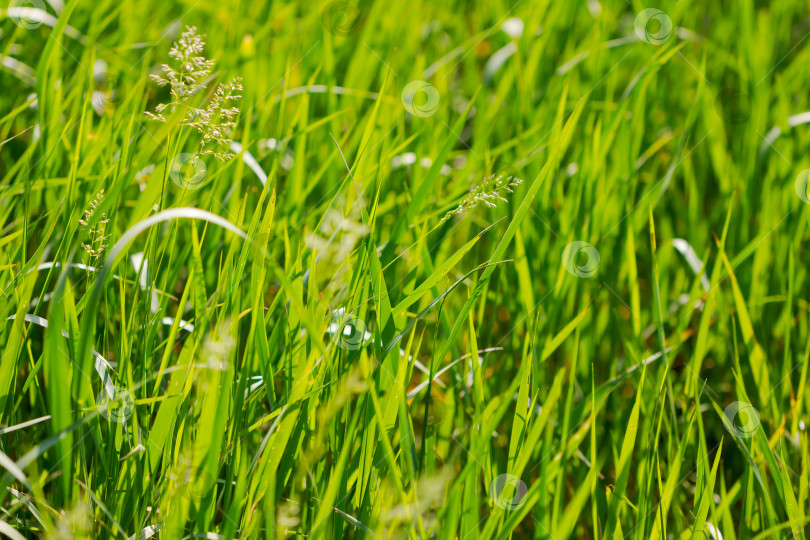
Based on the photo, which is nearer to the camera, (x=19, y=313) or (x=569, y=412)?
(x=19, y=313)

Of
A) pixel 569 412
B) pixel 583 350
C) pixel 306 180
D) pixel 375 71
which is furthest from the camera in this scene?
pixel 375 71

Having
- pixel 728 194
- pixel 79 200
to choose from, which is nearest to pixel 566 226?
pixel 728 194

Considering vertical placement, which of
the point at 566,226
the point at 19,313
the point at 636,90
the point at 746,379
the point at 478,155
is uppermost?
the point at 636,90

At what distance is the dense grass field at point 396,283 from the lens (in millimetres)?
660

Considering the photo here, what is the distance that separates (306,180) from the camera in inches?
44.1

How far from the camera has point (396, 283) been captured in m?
0.89

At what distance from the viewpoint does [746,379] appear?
100cm

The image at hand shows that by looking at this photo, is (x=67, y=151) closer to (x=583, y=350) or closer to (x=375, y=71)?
(x=375, y=71)

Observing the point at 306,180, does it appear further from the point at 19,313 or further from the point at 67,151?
the point at 19,313

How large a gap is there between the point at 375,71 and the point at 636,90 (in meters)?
0.59

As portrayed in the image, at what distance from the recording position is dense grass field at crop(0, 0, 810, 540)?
2.16 feet

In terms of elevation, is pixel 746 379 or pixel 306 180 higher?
pixel 306 180

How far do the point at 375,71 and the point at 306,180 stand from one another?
0.44m

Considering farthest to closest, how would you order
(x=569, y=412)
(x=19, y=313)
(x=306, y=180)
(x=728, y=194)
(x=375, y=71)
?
(x=375, y=71)
(x=728, y=194)
(x=306, y=180)
(x=569, y=412)
(x=19, y=313)
